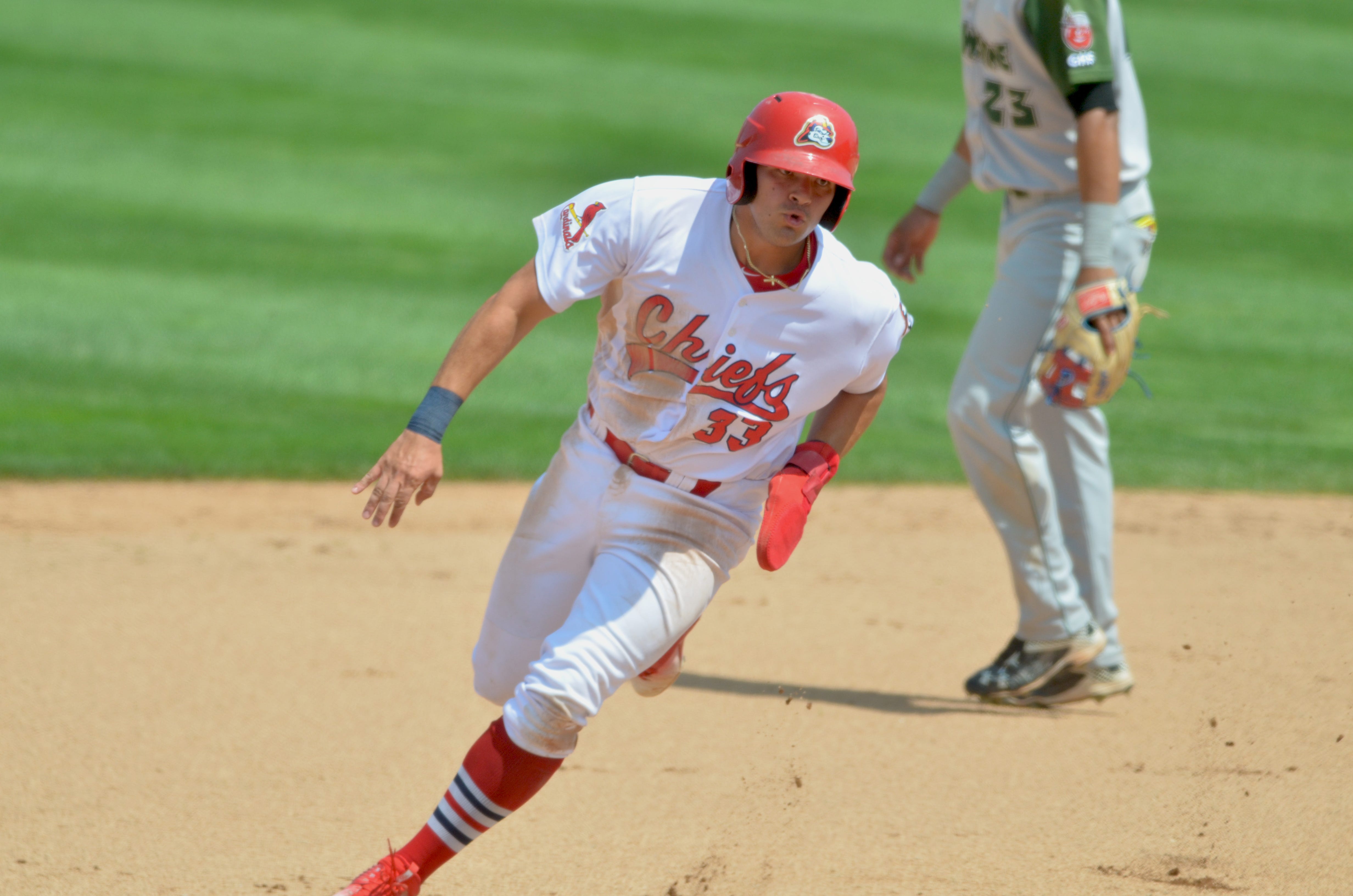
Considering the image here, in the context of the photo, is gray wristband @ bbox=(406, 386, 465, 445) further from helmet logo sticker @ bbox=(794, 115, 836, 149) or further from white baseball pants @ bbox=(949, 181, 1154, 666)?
white baseball pants @ bbox=(949, 181, 1154, 666)

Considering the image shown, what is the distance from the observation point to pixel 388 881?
3.05 meters

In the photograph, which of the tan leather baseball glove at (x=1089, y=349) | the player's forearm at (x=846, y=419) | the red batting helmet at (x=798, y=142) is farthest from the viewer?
the tan leather baseball glove at (x=1089, y=349)

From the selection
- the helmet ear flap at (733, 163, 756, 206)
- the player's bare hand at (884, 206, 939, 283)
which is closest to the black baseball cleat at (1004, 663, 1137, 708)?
the player's bare hand at (884, 206, 939, 283)

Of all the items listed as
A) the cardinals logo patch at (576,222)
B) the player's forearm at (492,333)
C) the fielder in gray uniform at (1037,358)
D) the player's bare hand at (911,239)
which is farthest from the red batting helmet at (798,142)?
the player's bare hand at (911,239)

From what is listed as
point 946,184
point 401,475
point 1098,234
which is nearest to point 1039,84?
point 1098,234

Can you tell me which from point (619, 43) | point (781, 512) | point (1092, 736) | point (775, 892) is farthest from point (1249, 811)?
point (619, 43)

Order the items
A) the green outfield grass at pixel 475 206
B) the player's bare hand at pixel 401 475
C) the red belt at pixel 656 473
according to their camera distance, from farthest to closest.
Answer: the green outfield grass at pixel 475 206, the red belt at pixel 656 473, the player's bare hand at pixel 401 475

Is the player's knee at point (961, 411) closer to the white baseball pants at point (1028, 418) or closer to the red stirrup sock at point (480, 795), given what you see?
the white baseball pants at point (1028, 418)

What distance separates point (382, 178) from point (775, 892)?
955cm

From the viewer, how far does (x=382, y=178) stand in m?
12.0

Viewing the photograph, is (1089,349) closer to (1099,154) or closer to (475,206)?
(1099,154)

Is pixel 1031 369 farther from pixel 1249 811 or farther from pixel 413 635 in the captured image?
pixel 413 635

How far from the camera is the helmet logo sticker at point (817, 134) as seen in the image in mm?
3000

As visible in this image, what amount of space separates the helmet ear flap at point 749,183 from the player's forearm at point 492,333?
48 cm
